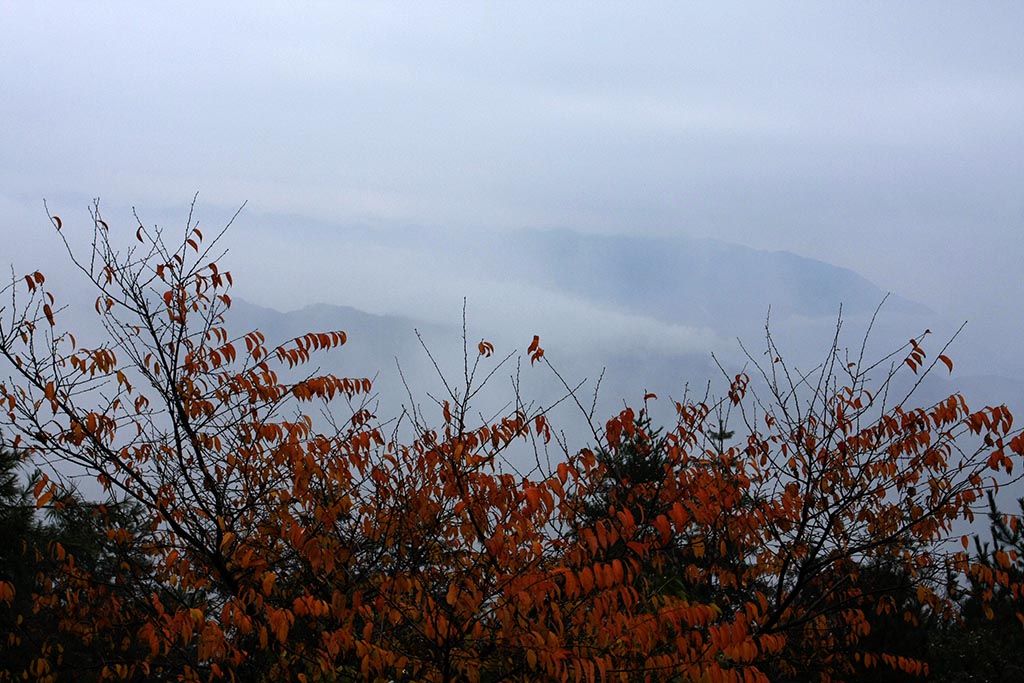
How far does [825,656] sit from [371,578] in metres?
5.46

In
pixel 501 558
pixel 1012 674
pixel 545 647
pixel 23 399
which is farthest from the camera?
pixel 1012 674

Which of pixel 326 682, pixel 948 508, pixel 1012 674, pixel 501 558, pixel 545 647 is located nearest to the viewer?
pixel 545 647

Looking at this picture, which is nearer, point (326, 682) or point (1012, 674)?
point (326, 682)

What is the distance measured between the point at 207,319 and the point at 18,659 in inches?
217

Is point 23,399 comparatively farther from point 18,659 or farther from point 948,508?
point 948,508

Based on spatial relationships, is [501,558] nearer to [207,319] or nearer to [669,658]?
[669,658]

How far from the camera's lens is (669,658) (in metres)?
6.07

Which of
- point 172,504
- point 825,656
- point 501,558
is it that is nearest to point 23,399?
point 172,504

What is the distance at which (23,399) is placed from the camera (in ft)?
24.1

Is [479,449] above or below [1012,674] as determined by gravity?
above

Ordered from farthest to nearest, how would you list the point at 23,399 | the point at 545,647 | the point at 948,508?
the point at 948,508, the point at 23,399, the point at 545,647

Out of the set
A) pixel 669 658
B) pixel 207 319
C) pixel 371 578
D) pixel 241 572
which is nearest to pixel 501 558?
pixel 669 658

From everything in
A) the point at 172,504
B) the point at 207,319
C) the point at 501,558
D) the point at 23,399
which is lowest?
the point at 501,558

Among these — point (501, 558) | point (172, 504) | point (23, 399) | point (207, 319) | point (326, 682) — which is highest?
point (207, 319)
